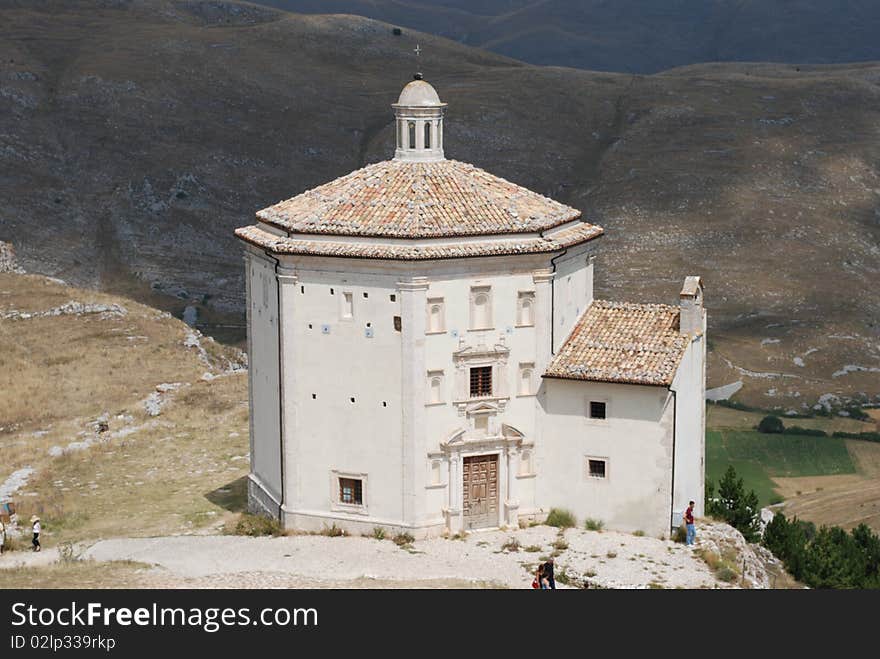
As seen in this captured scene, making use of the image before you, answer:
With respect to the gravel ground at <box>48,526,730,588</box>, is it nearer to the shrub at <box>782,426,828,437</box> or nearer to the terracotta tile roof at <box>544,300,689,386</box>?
the terracotta tile roof at <box>544,300,689,386</box>

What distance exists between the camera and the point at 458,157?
436 ft

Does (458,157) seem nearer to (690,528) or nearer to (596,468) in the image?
(596,468)

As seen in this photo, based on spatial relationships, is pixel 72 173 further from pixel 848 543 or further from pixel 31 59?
pixel 848 543

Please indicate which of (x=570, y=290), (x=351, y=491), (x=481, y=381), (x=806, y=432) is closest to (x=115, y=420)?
(x=351, y=491)

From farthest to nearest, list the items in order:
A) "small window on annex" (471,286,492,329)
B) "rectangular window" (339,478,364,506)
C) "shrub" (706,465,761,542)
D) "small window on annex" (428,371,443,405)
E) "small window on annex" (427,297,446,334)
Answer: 1. "shrub" (706,465,761,542)
2. "rectangular window" (339,478,364,506)
3. "small window on annex" (471,286,492,329)
4. "small window on annex" (428,371,443,405)
5. "small window on annex" (427,297,446,334)

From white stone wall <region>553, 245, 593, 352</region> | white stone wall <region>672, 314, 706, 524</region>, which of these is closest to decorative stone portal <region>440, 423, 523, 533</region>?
white stone wall <region>553, 245, 593, 352</region>

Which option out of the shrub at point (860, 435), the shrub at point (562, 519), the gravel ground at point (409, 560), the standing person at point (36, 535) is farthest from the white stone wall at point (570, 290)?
the shrub at point (860, 435)

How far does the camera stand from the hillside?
359 ft

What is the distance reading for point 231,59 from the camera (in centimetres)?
14875

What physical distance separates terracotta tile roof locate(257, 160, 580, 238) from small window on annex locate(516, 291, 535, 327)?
6.12 ft

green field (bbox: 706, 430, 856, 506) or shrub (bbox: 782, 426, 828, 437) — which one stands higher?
shrub (bbox: 782, 426, 828, 437)

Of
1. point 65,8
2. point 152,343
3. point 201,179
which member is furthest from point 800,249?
point 65,8
